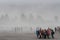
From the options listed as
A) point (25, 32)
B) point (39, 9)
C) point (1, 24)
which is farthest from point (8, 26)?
point (39, 9)

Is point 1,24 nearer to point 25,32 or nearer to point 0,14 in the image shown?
point 0,14

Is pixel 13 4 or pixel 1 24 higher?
pixel 13 4

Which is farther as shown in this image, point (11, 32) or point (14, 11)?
point (14, 11)

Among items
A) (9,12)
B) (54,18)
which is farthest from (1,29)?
(54,18)

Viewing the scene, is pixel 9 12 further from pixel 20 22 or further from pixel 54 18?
pixel 54 18

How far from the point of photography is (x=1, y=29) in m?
2.72

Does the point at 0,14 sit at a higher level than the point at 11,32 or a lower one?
higher

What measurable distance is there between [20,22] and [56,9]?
2.10ft

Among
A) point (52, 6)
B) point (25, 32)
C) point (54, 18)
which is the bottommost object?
point (25, 32)

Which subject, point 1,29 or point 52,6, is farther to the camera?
point 52,6

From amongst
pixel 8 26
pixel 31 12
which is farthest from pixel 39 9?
pixel 8 26

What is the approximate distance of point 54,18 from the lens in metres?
2.86

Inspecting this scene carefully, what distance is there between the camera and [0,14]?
2828 millimetres

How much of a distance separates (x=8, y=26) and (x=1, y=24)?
0.12 m
